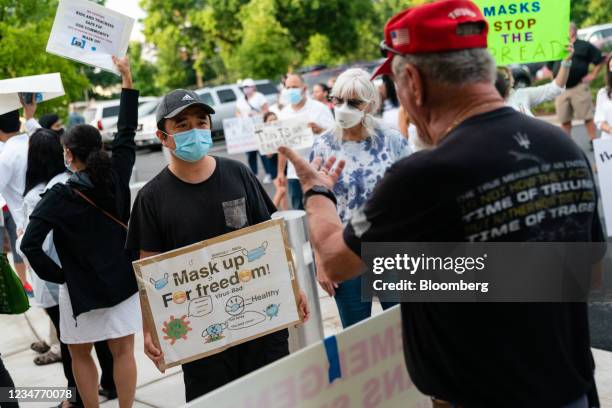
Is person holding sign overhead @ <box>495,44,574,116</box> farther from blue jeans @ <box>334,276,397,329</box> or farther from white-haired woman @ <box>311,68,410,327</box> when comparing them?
blue jeans @ <box>334,276,397,329</box>

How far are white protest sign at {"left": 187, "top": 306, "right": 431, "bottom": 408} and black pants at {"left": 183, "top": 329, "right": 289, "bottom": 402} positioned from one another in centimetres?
90

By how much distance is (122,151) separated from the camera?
429cm

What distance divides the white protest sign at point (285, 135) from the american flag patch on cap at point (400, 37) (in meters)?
6.60

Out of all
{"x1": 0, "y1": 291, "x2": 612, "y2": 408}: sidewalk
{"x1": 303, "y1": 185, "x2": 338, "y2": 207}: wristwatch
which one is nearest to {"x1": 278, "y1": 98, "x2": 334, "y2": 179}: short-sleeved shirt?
{"x1": 0, "y1": 291, "x2": 612, "y2": 408}: sidewalk

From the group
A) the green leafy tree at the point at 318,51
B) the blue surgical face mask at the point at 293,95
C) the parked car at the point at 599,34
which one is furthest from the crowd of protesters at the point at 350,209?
the green leafy tree at the point at 318,51

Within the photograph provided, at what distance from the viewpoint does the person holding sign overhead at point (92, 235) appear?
4.08 meters

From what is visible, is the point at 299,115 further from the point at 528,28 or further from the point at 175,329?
the point at 175,329

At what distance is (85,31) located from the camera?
13.5ft

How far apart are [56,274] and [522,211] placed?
9.83 ft

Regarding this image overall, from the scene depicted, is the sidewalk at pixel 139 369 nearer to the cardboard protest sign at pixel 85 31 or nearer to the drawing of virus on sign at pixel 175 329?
the drawing of virus on sign at pixel 175 329

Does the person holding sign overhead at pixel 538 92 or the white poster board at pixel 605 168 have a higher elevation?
the person holding sign overhead at pixel 538 92

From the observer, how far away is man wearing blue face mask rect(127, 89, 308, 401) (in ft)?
11.4

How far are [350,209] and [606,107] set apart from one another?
462cm

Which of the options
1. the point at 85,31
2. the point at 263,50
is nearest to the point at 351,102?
the point at 85,31
